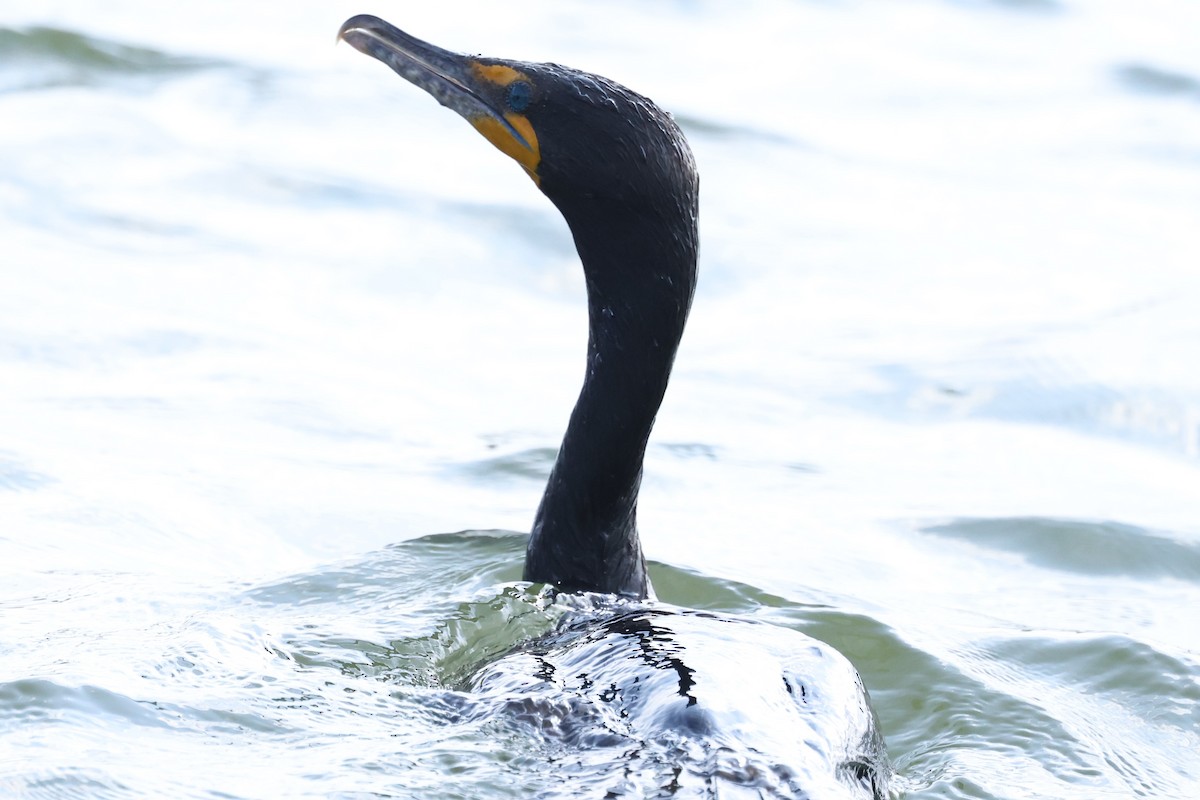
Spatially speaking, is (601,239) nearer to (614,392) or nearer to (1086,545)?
(614,392)

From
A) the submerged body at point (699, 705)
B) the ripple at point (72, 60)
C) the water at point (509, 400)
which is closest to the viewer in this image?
the submerged body at point (699, 705)

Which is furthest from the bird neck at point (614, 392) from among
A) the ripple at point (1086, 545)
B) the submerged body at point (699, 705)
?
the ripple at point (1086, 545)

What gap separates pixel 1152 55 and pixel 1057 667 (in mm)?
10670

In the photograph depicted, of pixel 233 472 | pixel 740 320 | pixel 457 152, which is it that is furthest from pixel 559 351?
pixel 457 152

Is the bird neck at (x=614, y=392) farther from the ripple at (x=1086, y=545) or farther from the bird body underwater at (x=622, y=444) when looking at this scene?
the ripple at (x=1086, y=545)

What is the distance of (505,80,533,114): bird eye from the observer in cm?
438

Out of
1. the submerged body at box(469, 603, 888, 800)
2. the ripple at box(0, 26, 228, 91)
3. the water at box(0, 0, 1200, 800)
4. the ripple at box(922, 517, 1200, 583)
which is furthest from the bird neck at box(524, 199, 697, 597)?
the ripple at box(0, 26, 228, 91)

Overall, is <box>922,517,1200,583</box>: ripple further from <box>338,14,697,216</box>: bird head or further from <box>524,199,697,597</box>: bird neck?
<box>338,14,697,216</box>: bird head

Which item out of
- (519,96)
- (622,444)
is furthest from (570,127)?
(622,444)

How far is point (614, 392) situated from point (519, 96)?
0.79m

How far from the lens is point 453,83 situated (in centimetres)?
455

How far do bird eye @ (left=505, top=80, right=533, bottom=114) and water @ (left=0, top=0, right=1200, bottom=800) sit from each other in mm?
1292

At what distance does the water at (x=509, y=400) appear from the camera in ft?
14.6

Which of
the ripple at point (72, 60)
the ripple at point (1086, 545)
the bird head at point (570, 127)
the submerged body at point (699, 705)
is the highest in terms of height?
the ripple at point (72, 60)
